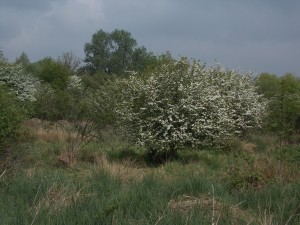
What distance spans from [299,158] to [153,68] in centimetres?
1042

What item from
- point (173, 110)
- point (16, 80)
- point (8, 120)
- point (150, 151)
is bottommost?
point (150, 151)

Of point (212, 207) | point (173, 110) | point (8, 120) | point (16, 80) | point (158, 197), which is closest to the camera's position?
point (212, 207)

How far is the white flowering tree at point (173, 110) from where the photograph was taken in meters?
17.7

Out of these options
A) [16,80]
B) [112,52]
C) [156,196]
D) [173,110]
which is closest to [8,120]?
[173,110]

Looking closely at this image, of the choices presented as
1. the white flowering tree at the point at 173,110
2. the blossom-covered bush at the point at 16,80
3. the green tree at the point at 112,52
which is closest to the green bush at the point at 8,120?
the white flowering tree at the point at 173,110

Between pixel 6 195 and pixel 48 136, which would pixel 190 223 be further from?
pixel 48 136

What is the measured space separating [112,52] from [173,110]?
6389 centimetres

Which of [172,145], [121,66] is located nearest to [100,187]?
[172,145]

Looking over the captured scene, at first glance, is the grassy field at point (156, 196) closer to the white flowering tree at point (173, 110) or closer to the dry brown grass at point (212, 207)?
the dry brown grass at point (212, 207)

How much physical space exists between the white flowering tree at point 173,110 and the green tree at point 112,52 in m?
60.0

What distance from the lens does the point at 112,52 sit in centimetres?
8056

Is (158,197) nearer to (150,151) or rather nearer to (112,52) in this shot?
(150,151)

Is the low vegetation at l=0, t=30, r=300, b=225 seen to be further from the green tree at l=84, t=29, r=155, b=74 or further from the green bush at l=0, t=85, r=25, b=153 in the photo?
the green tree at l=84, t=29, r=155, b=74

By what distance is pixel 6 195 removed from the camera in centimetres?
751
